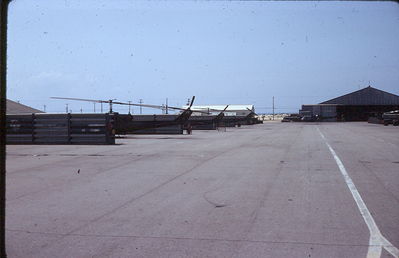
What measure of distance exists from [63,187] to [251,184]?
4572 mm

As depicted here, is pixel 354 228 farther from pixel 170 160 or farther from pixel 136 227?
pixel 170 160

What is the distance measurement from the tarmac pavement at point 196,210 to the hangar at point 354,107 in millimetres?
101705

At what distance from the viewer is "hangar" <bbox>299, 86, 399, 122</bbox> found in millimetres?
110188

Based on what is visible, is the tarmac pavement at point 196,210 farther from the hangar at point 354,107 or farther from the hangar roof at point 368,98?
the hangar roof at point 368,98

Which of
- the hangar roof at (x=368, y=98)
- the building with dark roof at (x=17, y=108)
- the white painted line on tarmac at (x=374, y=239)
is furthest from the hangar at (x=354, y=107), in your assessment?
the white painted line on tarmac at (x=374, y=239)

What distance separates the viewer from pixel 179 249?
5.31 m

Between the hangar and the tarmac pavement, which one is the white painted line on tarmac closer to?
the tarmac pavement

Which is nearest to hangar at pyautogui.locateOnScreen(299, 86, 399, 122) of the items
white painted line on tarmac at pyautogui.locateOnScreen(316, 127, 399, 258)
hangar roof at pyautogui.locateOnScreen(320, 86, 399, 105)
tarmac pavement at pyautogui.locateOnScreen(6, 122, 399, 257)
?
hangar roof at pyautogui.locateOnScreen(320, 86, 399, 105)

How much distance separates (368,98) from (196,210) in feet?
376

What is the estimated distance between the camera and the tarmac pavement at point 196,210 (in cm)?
541

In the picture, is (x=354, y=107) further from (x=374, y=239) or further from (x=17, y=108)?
(x=374, y=239)

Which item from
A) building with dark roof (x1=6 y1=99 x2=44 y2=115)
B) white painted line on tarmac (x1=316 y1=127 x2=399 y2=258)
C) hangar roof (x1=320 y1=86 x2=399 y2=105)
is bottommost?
white painted line on tarmac (x1=316 y1=127 x2=399 y2=258)

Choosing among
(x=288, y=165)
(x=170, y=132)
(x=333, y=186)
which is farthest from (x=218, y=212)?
(x=170, y=132)

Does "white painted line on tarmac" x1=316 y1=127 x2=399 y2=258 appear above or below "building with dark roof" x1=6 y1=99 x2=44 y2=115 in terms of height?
below
